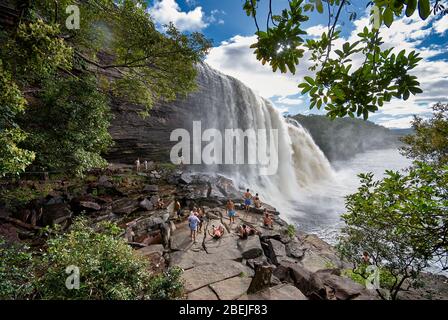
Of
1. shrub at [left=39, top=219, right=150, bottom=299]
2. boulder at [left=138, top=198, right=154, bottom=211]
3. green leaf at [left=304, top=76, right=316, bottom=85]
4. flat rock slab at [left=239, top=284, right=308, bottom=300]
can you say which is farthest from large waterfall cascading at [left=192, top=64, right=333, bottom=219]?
green leaf at [left=304, top=76, right=316, bottom=85]

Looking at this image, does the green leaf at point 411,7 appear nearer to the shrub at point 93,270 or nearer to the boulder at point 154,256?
the shrub at point 93,270

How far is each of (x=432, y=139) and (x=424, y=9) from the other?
14583 millimetres

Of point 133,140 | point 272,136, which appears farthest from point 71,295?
point 272,136

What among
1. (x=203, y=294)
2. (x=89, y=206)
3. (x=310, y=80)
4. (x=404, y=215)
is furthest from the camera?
Answer: (x=89, y=206)

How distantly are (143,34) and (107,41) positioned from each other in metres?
2.49

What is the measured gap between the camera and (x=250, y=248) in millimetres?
8125

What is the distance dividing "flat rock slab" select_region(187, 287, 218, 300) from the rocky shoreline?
0.05 ft

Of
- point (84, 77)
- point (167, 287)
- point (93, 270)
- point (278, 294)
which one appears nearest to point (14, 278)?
point (93, 270)

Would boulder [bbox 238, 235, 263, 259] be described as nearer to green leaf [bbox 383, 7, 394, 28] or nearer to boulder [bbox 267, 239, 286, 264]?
boulder [bbox 267, 239, 286, 264]

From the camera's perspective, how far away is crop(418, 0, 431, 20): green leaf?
1.18 meters

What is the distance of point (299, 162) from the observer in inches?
1105

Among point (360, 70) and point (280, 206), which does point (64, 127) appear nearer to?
point (360, 70)

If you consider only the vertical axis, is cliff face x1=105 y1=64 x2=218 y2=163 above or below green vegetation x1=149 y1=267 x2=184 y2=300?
above

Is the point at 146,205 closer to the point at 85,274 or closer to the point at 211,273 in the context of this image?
the point at 211,273
